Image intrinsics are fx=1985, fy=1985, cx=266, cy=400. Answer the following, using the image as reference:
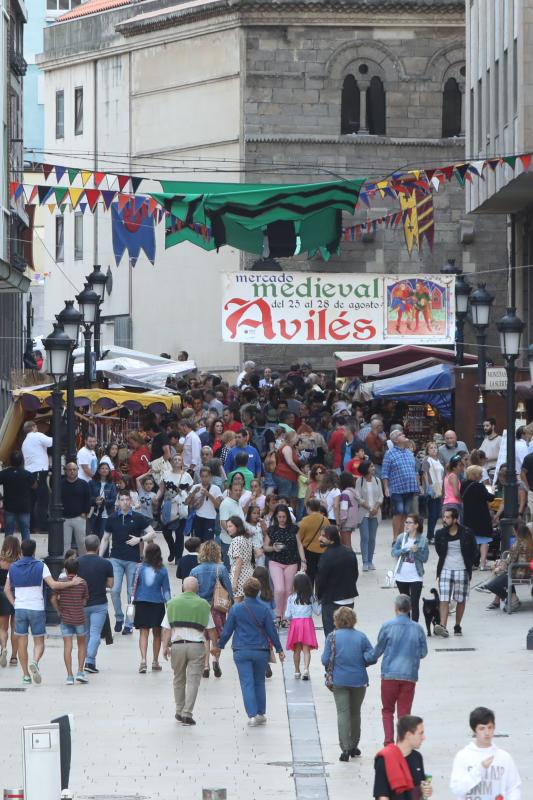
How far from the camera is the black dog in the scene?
22203 millimetres

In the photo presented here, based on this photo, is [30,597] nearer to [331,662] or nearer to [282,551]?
[282,551]

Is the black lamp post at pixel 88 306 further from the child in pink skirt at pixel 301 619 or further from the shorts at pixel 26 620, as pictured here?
the child in pink skirt at pixel 301 619

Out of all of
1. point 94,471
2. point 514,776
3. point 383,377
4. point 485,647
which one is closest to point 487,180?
point 383,377

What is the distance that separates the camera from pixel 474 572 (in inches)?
1046

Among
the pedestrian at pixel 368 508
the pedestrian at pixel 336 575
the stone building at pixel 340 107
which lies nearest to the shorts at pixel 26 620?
the pedestrian at pixel 336 575

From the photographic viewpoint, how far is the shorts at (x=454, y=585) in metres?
21.9

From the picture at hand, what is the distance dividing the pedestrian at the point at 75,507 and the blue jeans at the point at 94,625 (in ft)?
16.9

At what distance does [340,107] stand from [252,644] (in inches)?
1522

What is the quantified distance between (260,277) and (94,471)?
428 centimetres

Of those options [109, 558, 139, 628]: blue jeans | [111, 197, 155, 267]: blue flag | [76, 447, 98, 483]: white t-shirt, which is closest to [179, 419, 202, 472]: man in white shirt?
[76, 447, 98, 483]: white t-shirt

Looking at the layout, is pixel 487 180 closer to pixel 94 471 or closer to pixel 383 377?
pixel 383 377

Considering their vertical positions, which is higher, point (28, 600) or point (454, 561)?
point (454, 561)

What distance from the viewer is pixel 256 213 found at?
3378 cm

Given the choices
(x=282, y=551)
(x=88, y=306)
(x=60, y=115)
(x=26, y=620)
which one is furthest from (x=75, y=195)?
(x=60, y=115)
